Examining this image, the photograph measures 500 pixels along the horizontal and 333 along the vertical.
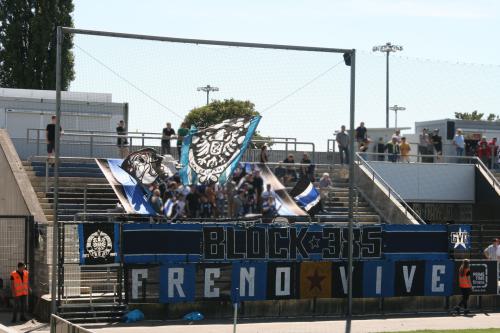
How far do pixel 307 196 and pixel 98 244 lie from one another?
278 inches

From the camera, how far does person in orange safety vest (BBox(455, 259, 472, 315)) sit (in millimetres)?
25641

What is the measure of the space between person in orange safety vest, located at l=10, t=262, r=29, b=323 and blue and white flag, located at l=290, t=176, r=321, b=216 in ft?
26.4

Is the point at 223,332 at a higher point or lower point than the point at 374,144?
lower

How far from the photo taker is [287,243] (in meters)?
24.8

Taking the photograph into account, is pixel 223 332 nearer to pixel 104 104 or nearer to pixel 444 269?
pixel 444 269

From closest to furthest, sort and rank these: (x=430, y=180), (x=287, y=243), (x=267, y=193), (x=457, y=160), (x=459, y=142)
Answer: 1. (x=287, y=243)
2. (x=267, y=193)
3. (x=430, y=180)
4. (x=459, y=142)
5. (x=457, y=160)

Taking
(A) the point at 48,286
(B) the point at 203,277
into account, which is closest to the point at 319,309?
(B) the point at 203,277

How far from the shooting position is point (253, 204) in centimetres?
2612

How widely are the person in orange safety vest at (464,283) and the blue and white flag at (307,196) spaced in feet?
14.1

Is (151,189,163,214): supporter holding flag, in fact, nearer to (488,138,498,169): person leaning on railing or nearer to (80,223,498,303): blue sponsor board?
(80,223,498,303): blue sponsor board

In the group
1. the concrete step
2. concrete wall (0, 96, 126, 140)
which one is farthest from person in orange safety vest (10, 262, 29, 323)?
concrete wall (0, 96, 126, 140)

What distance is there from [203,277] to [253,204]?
3.11 metres

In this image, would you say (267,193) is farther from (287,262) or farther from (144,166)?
(144,166)

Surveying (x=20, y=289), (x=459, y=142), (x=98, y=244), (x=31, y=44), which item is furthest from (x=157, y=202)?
(x=31, y=44)
